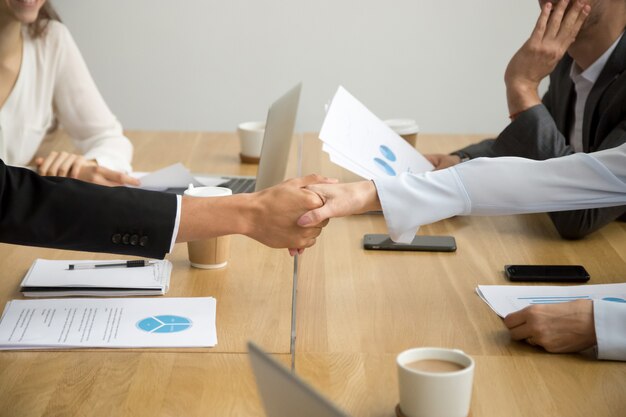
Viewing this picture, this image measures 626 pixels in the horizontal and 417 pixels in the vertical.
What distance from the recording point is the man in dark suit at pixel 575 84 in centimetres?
188

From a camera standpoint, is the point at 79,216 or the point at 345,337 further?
the point at 79,216

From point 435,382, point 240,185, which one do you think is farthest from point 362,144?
point 435,382

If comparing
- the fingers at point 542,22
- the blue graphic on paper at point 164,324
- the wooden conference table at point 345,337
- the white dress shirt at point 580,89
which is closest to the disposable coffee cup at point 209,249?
the wooden conference table at point 345,337

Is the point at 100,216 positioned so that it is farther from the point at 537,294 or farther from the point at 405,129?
the point at 405,129

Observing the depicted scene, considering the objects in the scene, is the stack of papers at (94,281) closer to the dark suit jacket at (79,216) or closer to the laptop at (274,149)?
the dark suit jacket at (79,216)

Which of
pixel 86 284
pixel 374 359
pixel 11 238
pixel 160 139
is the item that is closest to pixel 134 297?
pixel 86 284

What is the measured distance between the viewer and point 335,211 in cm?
159

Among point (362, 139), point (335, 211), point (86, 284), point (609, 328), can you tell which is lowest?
point (609, 328)

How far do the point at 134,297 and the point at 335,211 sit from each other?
420 mm

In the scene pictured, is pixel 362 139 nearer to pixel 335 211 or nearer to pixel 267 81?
pixel 335 211

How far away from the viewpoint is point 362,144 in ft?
6.11

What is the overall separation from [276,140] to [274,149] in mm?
22

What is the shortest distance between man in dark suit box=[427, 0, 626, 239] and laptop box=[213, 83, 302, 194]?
0.42 metres

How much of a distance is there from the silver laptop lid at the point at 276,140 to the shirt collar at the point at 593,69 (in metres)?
0.72
